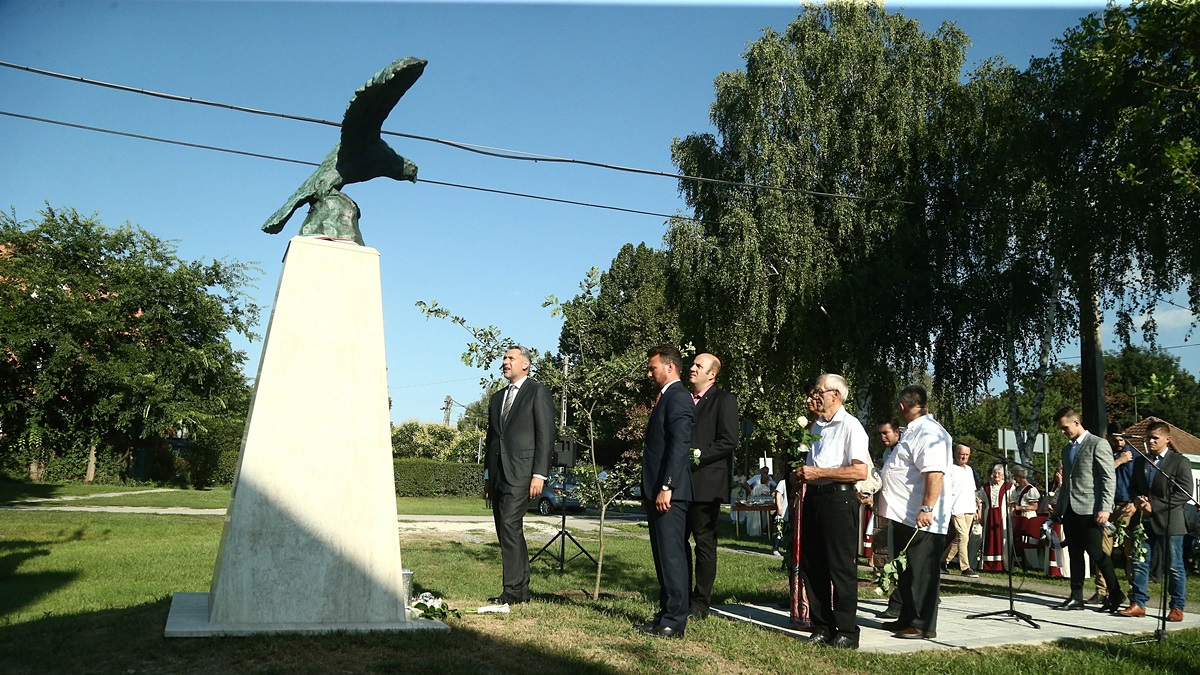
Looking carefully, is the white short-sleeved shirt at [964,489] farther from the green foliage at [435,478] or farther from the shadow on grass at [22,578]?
the green foliage at [435,478]

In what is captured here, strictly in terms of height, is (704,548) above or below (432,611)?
above

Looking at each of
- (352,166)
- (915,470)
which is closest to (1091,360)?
(915,470)

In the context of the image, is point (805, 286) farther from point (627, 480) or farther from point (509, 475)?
point (509, 475)

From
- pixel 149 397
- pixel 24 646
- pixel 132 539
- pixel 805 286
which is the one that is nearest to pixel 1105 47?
pixel 805 286

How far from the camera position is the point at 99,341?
96.7 feet

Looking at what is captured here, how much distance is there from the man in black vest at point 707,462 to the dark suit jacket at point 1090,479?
382 cm

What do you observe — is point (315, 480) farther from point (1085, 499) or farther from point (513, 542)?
point (1085, 499)

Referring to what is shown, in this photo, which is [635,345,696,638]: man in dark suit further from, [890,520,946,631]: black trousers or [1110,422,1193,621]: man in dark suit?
[1110,422,1193,621]: man in dark suit

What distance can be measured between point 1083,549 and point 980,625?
2165 millimetres

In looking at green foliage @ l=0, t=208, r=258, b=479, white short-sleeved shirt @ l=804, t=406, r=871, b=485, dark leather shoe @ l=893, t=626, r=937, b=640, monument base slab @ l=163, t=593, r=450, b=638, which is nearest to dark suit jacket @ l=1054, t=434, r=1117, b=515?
dark leather shoe @ l=893, t=626, r=937, b=640

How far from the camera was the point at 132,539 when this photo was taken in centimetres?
1334

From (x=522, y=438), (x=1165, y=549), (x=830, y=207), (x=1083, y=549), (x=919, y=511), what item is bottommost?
(x=1083, y=549)

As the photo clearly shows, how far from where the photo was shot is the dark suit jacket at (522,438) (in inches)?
277

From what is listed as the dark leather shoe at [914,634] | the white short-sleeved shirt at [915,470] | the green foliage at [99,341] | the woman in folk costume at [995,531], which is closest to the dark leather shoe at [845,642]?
Answer: the dark leather shoe at [914,634]
